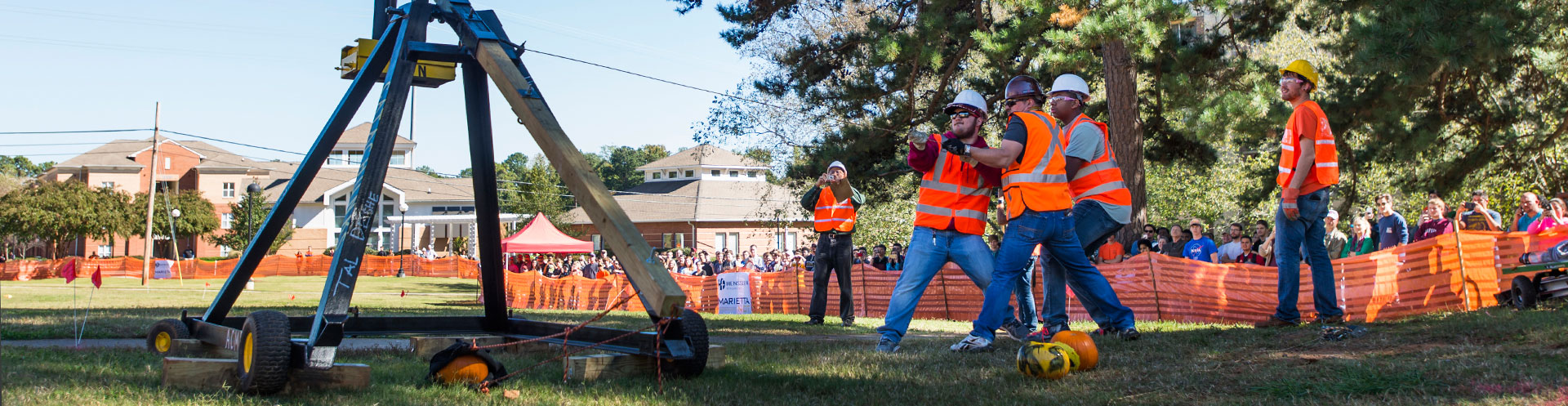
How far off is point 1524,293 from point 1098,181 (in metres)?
3.97

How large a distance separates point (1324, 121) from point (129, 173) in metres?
75.3

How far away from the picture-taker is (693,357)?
4.84m

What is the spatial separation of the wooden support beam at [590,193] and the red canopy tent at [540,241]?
2051 cm

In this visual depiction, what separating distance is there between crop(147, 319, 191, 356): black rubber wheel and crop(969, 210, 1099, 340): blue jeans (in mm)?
4413

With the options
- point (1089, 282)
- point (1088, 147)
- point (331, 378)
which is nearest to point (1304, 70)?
point (1088, 147)

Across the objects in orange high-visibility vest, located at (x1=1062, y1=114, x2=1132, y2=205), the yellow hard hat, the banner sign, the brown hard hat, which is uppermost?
the yellow hard hat

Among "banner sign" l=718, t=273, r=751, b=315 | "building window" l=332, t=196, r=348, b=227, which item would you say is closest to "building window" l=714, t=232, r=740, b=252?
"building window" l=332, t=196, r=348, b=227

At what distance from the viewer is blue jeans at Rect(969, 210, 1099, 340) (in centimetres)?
597

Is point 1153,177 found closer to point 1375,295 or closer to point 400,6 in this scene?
point 1375,295

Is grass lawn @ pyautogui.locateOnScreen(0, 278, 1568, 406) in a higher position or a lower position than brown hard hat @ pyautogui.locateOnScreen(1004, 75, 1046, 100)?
lower

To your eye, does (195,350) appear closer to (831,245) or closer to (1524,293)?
(831,245)

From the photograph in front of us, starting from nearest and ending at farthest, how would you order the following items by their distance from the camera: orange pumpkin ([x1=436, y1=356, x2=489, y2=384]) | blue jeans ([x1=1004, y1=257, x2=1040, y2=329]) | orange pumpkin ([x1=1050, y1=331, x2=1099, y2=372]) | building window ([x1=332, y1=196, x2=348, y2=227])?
orange pumpkin ([x1=436, y1=356, x2=489, y2=384]), orange pumpkin ([x1=1050, y1=331, x2=1099, y2=372]), blue jeans ([x1=1004, y1=257, x2=1040, y2=329]), building window ([x1=332, y1=196, x2=348, y2=227])

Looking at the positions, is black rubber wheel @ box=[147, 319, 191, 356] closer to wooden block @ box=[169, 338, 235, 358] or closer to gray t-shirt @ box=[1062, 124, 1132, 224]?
wooden block @ box=[169, 338, 235, 358]

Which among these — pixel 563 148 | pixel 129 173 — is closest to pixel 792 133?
pixel 563 148
